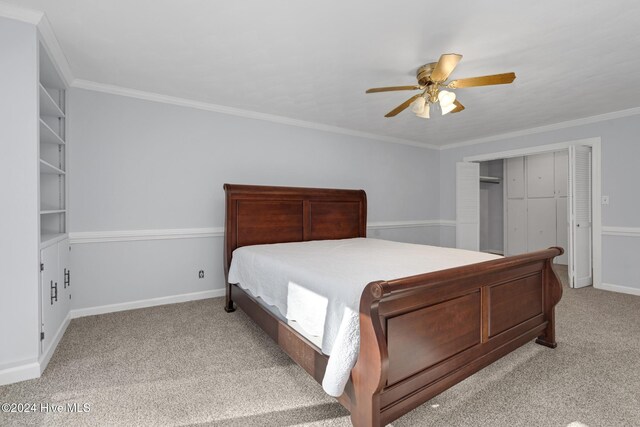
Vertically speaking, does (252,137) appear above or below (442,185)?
above

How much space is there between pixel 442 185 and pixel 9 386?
20.7 ft

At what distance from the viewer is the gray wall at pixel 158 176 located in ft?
10.5

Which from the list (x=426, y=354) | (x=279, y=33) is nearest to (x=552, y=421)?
(x=426, y=354)

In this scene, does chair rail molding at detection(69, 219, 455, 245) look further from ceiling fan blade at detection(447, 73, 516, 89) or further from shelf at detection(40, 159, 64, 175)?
ceiling fan blade at detection(447, 73, 516, 89)

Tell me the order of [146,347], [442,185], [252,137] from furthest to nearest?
1. [442,185]
2. [252,137]
3. [146,347]

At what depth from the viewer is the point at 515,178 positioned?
6824mm

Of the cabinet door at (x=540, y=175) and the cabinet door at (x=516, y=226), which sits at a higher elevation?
the cabinet door at (x=540, y=175)

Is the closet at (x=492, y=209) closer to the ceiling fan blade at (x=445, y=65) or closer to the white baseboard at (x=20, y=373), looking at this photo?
the ceiling fan blade at (x=445, y=65)

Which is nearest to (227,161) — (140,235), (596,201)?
(140,235)

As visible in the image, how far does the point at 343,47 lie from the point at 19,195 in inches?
99.4

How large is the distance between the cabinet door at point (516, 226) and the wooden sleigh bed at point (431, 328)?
4772 millimetres

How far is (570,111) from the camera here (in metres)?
4.02

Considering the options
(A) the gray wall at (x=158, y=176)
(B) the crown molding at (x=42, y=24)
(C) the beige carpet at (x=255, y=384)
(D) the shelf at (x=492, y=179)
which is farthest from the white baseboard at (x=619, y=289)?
(B) the crown molding at (x=42, y=24)

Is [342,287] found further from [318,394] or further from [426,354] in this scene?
[318,394]
